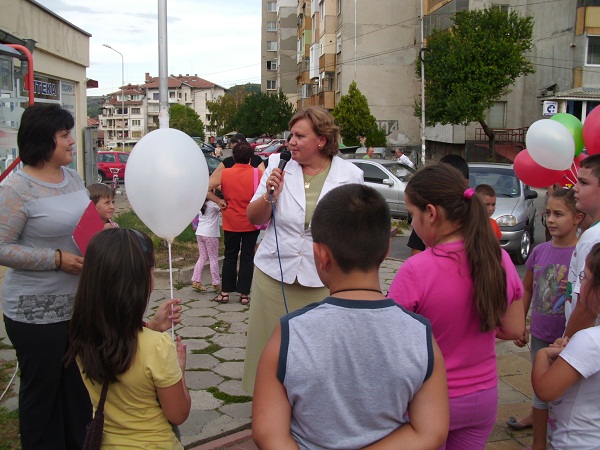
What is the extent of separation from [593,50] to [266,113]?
124ft

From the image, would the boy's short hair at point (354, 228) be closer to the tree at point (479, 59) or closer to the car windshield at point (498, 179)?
the car windshield at point (498, 179)

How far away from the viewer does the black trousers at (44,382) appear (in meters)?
3.00

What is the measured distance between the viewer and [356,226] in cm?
178

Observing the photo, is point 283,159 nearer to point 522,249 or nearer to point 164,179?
point 164,179

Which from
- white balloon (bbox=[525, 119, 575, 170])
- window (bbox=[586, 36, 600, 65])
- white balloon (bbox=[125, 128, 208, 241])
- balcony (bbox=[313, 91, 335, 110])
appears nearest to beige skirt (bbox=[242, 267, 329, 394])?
white balloon (bbox=[125, 128, 208, 241])

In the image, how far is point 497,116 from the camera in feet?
116

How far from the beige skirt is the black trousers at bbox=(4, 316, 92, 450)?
1144 millimetres

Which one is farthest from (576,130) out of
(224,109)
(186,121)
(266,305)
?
(224,109)

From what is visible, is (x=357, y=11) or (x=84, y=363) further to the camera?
(x=357, y=11)

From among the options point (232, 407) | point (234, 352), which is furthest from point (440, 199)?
point (234, 352)

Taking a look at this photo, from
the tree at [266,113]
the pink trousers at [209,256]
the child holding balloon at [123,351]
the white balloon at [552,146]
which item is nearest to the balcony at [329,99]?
the tree at [266,113]

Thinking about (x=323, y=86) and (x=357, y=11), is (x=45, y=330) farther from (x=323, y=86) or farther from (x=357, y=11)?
(x=323, y=86)

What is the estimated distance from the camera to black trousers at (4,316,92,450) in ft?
9.83

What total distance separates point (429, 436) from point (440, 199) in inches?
40.0
